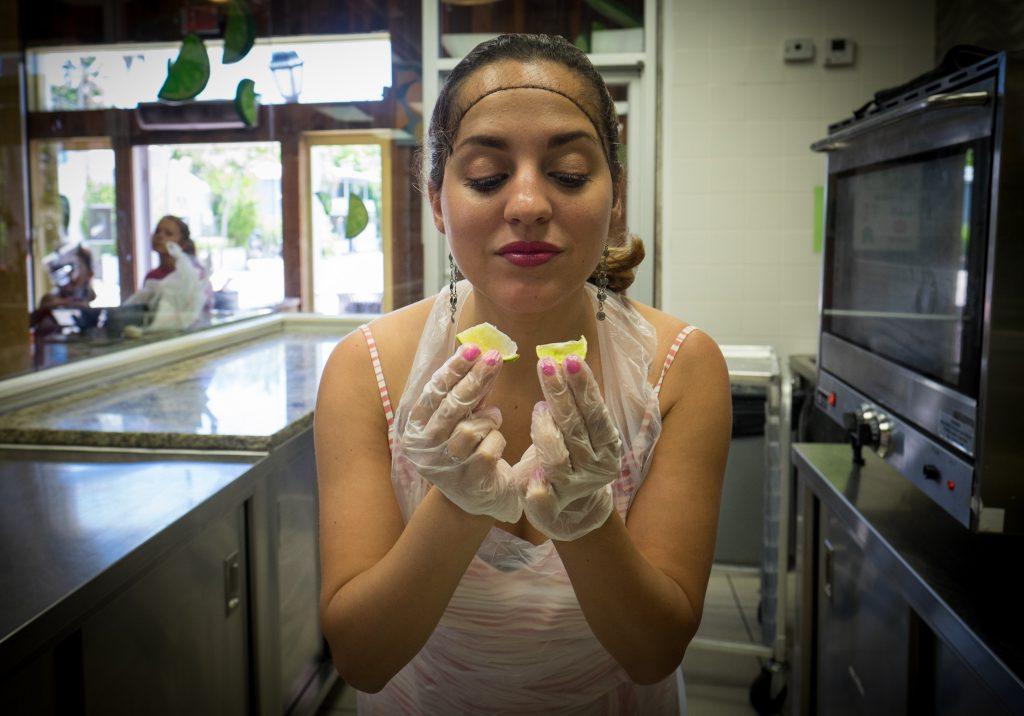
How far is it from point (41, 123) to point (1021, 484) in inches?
106

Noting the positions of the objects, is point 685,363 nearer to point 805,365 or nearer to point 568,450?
point 568,450

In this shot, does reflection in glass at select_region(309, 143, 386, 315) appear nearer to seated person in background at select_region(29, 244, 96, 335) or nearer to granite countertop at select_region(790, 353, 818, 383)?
seated person in background at select_region(29, 244, 96, 335)

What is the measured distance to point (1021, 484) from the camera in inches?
41.9

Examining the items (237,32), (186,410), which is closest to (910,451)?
(186,410)

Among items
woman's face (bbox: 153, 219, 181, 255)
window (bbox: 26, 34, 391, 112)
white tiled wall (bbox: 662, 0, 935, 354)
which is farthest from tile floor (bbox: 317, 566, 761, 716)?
window (bbox: 26, 34, 391, 112)

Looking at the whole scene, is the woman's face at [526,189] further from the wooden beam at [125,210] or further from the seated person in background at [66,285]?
the wooden beam at [125,210]

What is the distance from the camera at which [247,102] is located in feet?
11.7

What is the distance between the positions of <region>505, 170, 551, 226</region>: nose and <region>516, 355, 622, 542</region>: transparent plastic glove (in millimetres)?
237

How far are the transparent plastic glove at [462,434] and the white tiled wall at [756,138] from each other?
9.81 ft

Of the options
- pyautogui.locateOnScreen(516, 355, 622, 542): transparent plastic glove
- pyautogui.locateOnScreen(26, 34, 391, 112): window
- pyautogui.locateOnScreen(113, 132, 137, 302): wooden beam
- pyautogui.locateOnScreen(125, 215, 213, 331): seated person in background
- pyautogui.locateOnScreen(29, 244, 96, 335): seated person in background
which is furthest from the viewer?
pyautogui.locateOnScreen(125, 215, 213, 331): seated person in background

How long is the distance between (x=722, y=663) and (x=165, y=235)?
2.62m

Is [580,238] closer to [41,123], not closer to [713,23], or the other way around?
[41,123]

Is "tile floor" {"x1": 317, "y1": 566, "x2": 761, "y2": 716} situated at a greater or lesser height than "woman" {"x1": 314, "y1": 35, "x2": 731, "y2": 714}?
lesser

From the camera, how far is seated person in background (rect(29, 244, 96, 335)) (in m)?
2.46
